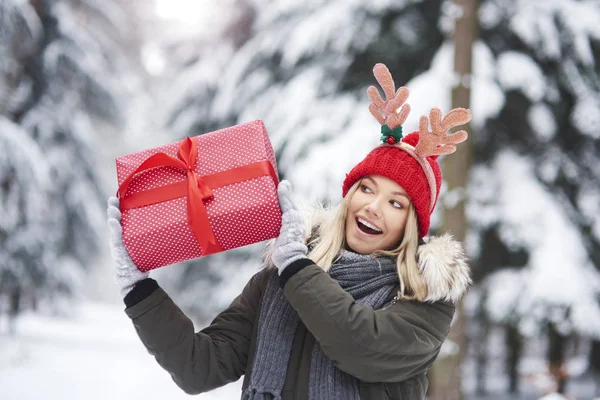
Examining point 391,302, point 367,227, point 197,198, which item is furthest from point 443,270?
point 197,198

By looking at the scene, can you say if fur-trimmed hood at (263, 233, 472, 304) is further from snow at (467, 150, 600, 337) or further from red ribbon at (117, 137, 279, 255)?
snow at (467, 150, 600, 337)

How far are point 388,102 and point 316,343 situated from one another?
0.77 m

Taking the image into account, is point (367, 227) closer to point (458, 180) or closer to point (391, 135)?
point (391, 135)

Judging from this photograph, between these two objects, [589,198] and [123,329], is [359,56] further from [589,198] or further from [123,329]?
[123,329]

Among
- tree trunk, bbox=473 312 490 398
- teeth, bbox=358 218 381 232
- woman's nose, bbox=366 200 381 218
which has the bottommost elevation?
tree trunk, bbox=473 312 490 398

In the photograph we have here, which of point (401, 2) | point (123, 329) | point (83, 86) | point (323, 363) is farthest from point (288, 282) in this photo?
point (123, 329)

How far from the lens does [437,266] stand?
1736 mm

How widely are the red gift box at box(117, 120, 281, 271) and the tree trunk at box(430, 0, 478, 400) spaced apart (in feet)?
8.82

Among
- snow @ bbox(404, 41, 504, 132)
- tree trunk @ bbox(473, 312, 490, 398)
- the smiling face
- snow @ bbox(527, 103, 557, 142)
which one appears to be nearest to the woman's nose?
the smiling face

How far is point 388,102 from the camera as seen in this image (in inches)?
76.8

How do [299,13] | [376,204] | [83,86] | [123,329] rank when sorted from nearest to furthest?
1. [376,204]
2. [299,13]
3. [83,86]
4. [123,329]

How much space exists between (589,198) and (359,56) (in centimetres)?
256

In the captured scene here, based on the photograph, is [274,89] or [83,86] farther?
[83,86]

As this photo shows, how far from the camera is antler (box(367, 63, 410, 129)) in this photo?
6.28 feet
